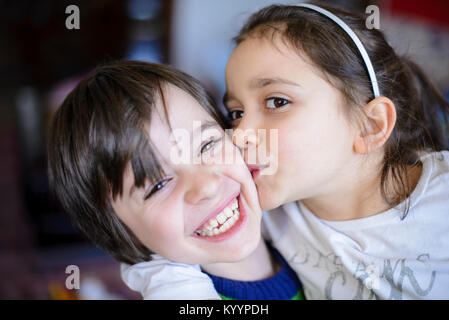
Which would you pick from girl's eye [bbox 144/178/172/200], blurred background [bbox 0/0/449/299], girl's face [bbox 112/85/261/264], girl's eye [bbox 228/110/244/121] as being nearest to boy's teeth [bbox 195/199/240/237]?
girl's face [bbox 112/85/261/264]

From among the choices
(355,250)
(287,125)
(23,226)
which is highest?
(287,125)

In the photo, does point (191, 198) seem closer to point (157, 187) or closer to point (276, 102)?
point (157, 187)

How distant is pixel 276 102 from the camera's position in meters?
0.74

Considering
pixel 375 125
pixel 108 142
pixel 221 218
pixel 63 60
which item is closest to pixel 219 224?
pixel 221 218

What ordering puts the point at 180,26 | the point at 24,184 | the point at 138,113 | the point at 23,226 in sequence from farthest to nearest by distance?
1. the point at 180,26
2. the point at 23,226
3. the point at 24,184
4. the point at 138,113

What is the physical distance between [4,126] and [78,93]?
2.32m

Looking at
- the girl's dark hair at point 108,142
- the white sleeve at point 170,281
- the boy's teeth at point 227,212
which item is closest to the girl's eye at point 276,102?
the girl's dark hair at point 108,142

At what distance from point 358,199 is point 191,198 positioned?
1.18 ft

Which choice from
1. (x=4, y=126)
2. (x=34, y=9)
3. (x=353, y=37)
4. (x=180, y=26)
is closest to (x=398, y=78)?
(x=353, y=37)

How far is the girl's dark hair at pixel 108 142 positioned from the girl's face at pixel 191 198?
2 centimetres

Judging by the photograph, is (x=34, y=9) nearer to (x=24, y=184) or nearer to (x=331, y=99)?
(x=24, y=184)

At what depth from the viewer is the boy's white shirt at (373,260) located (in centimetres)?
70

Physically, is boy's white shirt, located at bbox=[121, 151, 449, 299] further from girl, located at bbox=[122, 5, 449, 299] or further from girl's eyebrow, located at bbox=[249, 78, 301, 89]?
girl's eyebrow, located at bbox=[249, 78, 301, 89]

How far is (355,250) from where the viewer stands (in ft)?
2.54
